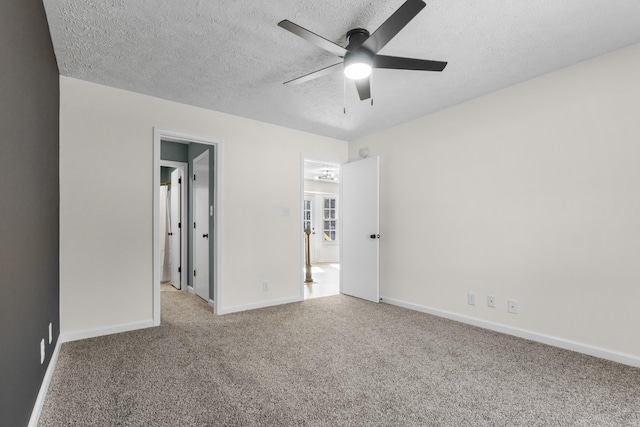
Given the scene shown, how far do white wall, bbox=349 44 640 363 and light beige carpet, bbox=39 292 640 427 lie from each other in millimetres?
376

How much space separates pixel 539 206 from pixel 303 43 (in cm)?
256

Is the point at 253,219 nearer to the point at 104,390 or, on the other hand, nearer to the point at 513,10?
the point at 104,390

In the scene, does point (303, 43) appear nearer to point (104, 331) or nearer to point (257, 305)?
point (257, 305)

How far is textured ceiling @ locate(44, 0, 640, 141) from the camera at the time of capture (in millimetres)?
1943

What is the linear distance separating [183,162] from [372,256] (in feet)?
11.3

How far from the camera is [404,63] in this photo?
208 cm

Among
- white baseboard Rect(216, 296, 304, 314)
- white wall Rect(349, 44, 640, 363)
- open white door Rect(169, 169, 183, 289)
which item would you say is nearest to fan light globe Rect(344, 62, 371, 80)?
white wall Rect(349, 44, 640, 363)

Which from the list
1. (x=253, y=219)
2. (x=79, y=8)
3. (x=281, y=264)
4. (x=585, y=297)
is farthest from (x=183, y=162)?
(x=585, y=297)

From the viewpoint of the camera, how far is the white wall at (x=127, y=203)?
2.86 m

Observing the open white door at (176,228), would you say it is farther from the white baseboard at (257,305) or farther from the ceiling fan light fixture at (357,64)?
the ceiling fan light fixture at (357,64)

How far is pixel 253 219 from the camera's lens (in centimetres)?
401

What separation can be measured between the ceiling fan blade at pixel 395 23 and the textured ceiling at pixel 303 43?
22cm

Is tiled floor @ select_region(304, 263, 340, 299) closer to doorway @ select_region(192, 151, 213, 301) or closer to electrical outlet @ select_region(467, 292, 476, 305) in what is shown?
doorway @ select_region(192, 151, 213, 301)

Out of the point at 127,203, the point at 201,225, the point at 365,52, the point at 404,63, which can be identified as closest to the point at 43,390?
the point at 127,203
